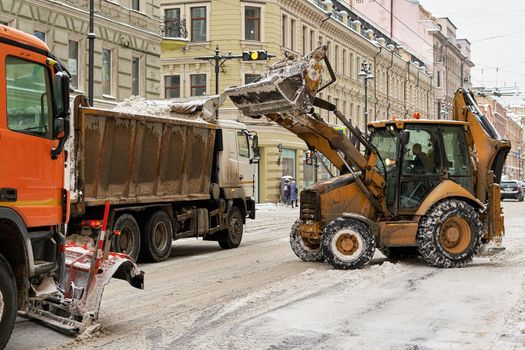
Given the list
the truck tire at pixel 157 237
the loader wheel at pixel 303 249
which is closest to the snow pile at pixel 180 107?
the truck tire at pixel 157 237

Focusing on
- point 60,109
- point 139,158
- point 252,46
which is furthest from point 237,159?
point 252,46

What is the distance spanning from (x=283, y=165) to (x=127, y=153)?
32.0 meters

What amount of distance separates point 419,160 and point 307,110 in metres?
2.32

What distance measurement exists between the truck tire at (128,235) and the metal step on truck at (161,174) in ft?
0.06

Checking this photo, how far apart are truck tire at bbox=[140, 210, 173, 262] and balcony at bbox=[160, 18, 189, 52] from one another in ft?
65.3

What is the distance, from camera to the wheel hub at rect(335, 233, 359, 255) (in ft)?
42.7

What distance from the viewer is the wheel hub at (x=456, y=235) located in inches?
529

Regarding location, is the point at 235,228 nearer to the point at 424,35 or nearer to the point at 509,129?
the point at 424,35

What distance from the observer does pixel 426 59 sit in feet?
284

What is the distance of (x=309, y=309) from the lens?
9.32 m

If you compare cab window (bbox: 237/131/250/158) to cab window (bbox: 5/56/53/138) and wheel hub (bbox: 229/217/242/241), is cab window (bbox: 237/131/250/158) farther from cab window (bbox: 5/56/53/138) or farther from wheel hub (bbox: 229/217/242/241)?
cab window (bbox: 5/56/53/138)

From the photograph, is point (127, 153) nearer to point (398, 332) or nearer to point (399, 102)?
point (398, 332)

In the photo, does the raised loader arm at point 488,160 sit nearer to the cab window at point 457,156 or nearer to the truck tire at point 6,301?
the cab window at point 457,156

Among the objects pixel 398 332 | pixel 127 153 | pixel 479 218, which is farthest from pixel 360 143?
pixel 398 332
